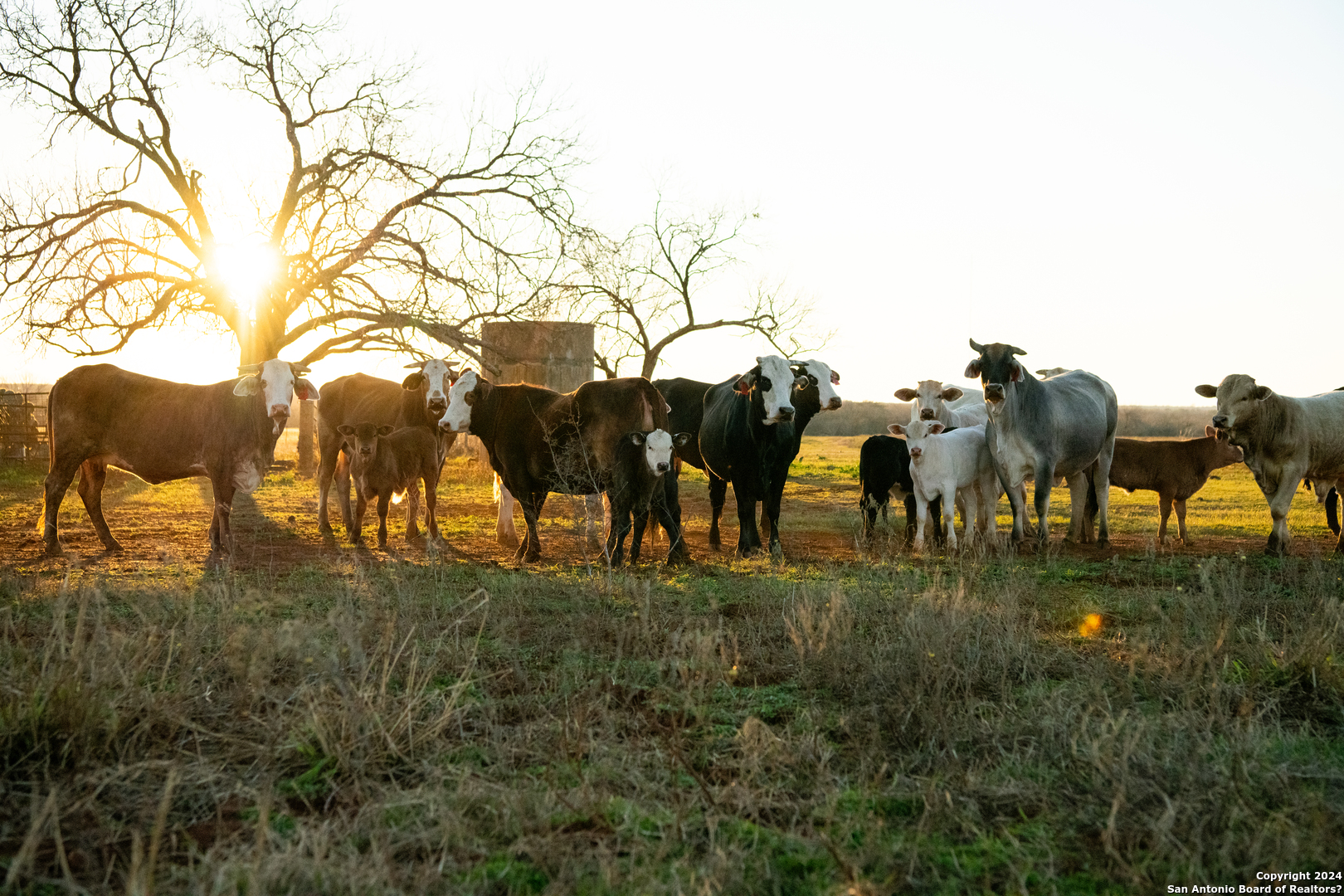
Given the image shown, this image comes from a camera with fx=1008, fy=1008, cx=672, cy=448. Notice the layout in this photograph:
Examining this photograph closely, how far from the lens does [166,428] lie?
1022 centimetres

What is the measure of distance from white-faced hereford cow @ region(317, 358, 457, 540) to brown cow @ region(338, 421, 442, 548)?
0.73 ft

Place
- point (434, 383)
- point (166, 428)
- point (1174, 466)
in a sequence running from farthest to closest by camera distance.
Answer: point (1174, 466), point (434, 383), point (166, 428)

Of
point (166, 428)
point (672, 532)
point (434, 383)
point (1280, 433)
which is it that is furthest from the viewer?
point (434, 383)

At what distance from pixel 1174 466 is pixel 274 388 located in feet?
35.6

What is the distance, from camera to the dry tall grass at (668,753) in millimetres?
2996

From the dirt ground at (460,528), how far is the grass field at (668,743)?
1898 mm

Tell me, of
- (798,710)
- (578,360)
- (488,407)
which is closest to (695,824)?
(798,710)

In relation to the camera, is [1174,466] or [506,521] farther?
[1174,466]

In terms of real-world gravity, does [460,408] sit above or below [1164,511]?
above

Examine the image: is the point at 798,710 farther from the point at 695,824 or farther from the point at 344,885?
the point at 344,885

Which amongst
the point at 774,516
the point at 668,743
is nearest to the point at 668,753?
the point at 668,743

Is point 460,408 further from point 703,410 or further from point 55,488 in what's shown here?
point 55,488

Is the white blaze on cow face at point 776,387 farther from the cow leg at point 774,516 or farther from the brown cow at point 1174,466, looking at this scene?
the brown cow at point 1174,466

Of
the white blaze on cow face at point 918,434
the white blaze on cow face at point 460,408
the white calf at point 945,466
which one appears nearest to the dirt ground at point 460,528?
the white calf at point 945,466
